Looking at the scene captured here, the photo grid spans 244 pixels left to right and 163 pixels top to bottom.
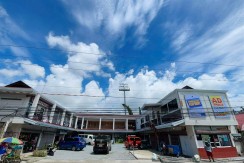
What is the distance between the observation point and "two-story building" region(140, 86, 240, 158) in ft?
53.8

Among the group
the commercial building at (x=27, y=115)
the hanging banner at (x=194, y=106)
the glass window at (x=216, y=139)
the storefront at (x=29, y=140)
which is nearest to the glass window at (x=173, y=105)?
the hanging banner at (x=194, y=106)

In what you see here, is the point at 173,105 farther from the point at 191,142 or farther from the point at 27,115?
the point at 27,115

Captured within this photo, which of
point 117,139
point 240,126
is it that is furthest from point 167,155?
point 117,139

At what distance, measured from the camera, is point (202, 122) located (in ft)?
55.1

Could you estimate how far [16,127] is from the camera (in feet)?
55.2

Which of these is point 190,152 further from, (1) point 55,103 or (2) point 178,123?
(1) point 55,103

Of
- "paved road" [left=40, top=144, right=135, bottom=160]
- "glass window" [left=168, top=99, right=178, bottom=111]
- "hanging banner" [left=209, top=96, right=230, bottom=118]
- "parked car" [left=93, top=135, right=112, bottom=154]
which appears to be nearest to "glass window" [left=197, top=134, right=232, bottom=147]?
"hanging banner" [left=209, top=96, right=230, bottom=118]

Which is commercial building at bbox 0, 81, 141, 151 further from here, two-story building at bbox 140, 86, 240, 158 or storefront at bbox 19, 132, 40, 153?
two-story building at bbox 140, 86, 240, 158

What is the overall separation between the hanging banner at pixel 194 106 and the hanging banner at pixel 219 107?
1755mm

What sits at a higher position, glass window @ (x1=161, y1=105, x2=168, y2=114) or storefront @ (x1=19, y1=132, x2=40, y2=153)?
glass window @ (x1=161, y1=105, x2=168, y2=114)

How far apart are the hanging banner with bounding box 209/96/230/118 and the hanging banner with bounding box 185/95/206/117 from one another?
1.75 meters

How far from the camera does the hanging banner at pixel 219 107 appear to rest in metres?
17.7

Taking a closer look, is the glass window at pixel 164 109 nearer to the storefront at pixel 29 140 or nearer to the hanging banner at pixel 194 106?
the hanging banner at pixel 194 106

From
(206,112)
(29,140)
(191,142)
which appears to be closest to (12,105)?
(29,140)
